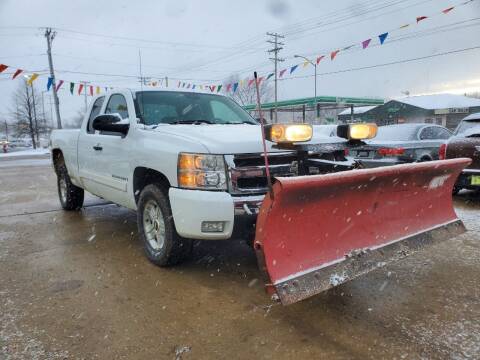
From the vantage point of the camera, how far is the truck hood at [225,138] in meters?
3.40

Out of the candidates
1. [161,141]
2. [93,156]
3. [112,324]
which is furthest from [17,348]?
[93,156]

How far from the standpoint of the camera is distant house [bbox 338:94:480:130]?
40.2m

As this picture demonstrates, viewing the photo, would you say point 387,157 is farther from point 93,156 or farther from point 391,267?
point 93,156

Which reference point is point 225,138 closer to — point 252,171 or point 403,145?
point 252,171

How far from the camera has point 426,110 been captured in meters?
41.0

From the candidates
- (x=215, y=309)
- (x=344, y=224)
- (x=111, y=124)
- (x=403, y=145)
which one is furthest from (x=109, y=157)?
(x=403, y=145)

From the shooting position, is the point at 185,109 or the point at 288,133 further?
the point at 185,109

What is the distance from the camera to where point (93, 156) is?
5219mm

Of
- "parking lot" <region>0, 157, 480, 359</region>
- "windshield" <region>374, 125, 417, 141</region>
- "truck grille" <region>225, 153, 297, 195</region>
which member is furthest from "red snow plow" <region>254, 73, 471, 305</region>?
"windshield" <region>374, 125, 417, 141</region>

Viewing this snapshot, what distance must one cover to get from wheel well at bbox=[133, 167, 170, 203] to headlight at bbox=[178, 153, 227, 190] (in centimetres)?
54

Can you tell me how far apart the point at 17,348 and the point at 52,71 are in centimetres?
3677

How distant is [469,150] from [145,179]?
17.2 ft

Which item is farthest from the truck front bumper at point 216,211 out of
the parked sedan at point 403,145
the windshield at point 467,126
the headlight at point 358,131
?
the windshield at point 467,126

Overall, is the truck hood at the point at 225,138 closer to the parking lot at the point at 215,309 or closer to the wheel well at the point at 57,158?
the parking lot at the point at 215,309
